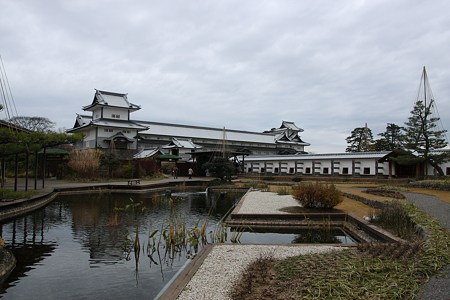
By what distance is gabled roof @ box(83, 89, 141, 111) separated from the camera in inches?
1593

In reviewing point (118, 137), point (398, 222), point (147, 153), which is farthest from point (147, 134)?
point (398, 222)

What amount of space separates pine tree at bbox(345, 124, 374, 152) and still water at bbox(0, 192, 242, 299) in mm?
41553

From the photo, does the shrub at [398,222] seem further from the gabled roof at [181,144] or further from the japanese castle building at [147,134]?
the gabled roof at [181,144]

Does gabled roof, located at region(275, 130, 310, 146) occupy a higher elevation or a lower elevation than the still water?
higher

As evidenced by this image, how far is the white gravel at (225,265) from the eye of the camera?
4.62m

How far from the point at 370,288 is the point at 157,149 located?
3473 centimetres

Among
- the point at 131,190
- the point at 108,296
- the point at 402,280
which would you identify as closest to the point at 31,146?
the point at 131,190

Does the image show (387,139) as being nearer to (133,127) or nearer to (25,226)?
(133,127)

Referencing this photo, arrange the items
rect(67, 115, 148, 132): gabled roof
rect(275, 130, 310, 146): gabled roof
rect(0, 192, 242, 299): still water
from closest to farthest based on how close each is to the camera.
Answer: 1. rect(0, 192, 242, 299): still water
2. rect(67, 115, 148, 132): gabled roof
3. rect(275, 130, 310, 146): gabled roof

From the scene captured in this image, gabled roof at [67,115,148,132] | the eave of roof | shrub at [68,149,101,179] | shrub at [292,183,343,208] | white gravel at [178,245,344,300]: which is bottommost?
white gravel at [178,245,344,300]

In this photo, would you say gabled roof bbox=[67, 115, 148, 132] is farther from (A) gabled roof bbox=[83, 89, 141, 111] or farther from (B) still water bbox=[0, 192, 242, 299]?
(B) still water bbox=[0, 192, 242, 299]

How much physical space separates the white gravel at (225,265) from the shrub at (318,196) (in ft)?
16.1

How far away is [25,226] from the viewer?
10.2 m

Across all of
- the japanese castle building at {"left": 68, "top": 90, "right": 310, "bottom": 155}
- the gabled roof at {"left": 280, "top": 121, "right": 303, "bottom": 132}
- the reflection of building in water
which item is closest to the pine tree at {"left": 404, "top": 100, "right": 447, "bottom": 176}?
the japanese castle building at {"left": 68, "top": 90, "right": 310, "bottom": 155}
